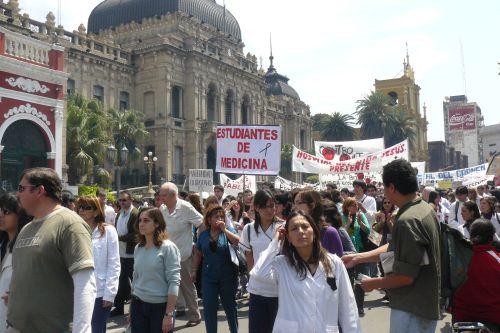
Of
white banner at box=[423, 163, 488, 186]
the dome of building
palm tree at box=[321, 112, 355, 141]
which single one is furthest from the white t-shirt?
palm tree at box=[321, 112, 355, 141]

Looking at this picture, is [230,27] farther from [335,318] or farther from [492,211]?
[335,318]

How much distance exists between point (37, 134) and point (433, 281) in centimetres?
1710

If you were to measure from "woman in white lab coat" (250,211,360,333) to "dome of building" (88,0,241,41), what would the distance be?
4918 centimetres

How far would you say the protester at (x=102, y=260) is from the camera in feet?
18.5

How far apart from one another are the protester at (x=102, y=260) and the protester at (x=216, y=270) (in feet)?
4.11

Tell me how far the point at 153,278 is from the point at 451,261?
2888mm

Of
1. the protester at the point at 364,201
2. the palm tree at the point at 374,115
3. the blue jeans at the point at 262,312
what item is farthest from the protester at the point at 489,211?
the palm tree at the point at 374,115

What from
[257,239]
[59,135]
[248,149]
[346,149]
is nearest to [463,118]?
[346,149]

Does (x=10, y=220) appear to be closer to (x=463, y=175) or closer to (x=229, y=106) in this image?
(x=463, y=175)

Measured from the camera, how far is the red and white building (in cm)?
1708

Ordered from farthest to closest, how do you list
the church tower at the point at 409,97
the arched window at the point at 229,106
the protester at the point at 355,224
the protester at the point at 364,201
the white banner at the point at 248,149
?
the church tower at the point at 409,97
the arched window at the point at 229,106
the white banner at the point at 248,149
the protester at the point at 364,201
the protester at the point at 355,224

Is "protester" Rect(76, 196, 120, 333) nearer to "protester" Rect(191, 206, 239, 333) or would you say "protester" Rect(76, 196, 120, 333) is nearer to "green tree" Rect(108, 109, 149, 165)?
"protester" Rect(191, 206, 239, 333)

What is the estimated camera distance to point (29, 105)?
1781cm

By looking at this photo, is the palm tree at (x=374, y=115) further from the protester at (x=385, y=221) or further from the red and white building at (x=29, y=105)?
the protester at (x=385, y=221)
